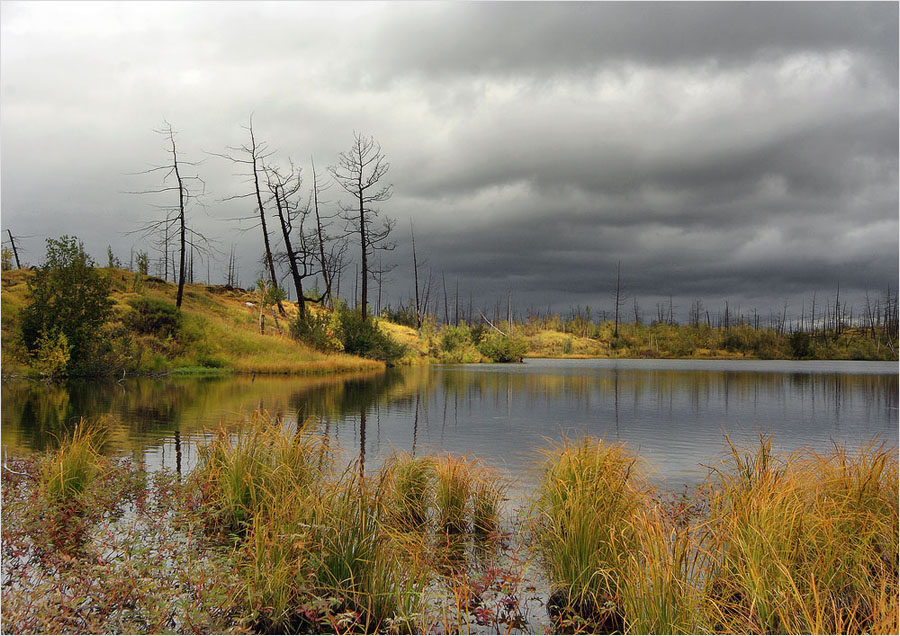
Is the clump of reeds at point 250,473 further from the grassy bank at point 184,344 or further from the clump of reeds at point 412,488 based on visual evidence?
the grassy bank at point 184,344

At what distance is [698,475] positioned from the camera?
28.8 feet

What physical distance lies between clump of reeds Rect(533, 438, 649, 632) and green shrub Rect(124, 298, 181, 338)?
29.7m

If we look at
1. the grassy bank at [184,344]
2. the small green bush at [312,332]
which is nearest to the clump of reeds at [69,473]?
the grassy bank at [184,344]

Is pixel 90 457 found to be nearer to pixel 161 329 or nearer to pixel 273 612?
pixel 273 612

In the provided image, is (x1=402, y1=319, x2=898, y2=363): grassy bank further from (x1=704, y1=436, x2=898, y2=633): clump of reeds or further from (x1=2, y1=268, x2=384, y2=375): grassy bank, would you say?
(x1=704, y1=436, x2=898, y2=633): clump of reeds

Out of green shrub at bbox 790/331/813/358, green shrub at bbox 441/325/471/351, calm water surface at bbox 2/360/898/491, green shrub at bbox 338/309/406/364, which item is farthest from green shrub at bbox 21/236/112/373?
green shrub at bbox 790/331/813/358

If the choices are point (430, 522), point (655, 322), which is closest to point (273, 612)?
point (430, 522)

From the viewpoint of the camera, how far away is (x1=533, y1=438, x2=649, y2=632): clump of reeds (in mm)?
4191

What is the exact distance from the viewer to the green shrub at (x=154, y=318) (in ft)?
101

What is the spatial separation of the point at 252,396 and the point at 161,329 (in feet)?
52.5

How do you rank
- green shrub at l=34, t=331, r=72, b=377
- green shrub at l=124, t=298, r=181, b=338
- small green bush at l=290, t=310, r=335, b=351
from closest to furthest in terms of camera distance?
1. green shrub at l=34, t=331, r=72, b=377
2. green shrub at l=124, t=298, r=181, b=338
3. small green bush at l=290, t=310, r=335, b=351

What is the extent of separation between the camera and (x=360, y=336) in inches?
1535

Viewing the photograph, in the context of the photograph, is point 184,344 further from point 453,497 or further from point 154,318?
point 453,497

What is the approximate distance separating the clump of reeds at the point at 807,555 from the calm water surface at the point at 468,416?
320cm
